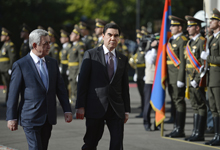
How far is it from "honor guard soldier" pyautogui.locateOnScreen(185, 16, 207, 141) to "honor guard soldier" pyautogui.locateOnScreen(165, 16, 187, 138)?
0.76 feet

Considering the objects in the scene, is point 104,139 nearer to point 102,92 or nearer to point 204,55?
point 204,55

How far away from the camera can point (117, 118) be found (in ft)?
17.7

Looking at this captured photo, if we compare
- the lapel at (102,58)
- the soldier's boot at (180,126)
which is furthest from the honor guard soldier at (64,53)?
the lapel at (102,58)

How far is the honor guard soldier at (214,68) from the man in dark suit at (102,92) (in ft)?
8.39

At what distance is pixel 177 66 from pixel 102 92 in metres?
3.46

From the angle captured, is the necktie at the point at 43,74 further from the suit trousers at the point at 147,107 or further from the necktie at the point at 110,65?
the suit trousers at the point at 147,107

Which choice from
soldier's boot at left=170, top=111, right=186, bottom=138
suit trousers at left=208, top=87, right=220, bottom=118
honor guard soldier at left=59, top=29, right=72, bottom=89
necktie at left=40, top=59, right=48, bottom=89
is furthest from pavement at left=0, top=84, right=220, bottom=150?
honor guard soldier at left=59, top=29, right=72, bottom=89

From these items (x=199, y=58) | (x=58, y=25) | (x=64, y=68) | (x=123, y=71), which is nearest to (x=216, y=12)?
(x=199, y=58)

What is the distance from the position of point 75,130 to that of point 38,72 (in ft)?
14.7

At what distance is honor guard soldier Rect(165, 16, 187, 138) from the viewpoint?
8.43m

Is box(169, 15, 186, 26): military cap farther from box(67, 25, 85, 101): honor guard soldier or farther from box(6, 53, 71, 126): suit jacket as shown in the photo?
box(6, 53, 71, 126): suit jacket

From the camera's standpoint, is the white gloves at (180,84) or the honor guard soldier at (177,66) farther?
the honor guard soldier at (177,66)

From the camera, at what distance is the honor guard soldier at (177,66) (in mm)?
8430

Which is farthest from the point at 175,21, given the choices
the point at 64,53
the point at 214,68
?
the point at 64,53
